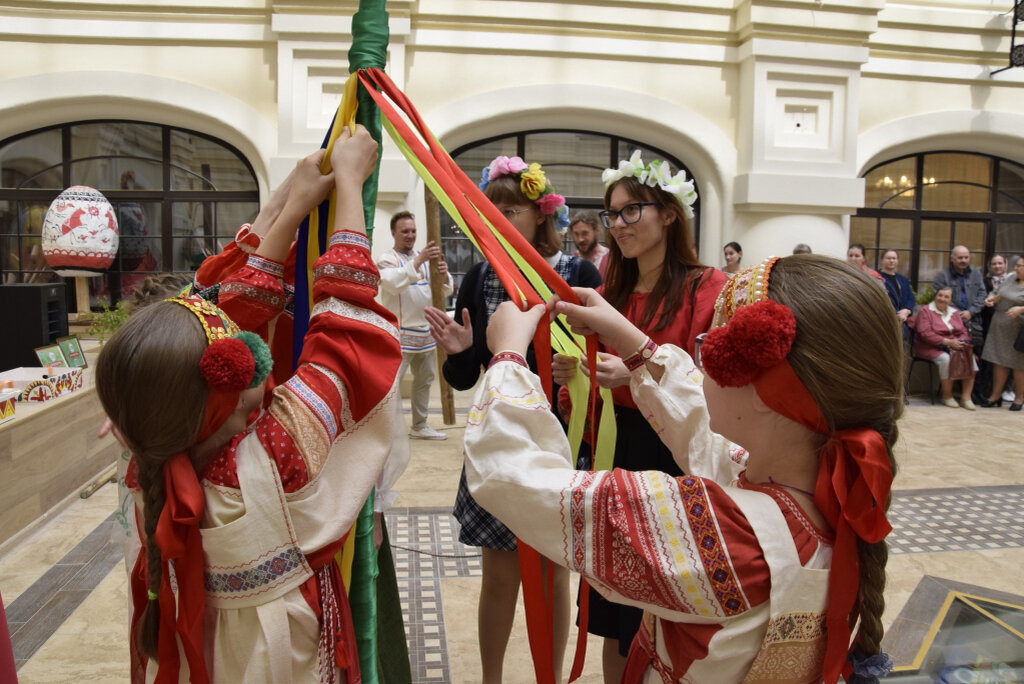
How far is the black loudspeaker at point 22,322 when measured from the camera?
442 cm

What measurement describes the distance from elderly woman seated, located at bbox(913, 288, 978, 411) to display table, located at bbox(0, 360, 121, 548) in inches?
256

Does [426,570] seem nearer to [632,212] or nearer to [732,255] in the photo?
[632,212]

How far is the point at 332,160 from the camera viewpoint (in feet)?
3.95

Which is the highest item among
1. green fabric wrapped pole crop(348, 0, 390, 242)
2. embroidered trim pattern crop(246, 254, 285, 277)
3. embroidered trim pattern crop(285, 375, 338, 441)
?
green fabric wrapped pole crop(348, 0, 390, 242)

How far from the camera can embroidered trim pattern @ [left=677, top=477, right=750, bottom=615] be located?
849mm

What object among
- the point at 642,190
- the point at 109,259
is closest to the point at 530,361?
the point at 642,190

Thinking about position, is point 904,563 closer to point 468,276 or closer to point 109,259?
point 468,276

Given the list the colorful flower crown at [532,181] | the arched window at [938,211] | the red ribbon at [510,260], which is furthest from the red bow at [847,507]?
the arched window at [938,211]

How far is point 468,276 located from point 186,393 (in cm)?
116

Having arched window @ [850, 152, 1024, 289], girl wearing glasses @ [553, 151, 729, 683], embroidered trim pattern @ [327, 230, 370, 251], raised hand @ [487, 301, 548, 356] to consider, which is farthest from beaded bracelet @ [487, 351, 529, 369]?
arched window @ [850, 152, 1024, 289]

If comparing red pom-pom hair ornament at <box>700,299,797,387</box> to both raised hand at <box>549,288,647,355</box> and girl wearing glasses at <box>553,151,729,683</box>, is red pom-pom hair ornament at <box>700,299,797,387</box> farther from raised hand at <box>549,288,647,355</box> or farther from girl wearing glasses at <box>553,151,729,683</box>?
girl wearing glasses at <box>553,151,729,683</box>

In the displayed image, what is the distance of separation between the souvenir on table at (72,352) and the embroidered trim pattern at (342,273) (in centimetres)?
353

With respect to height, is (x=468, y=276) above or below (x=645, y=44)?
below

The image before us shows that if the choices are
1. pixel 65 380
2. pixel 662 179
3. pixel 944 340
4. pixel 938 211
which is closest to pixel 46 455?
pixel 65 380
